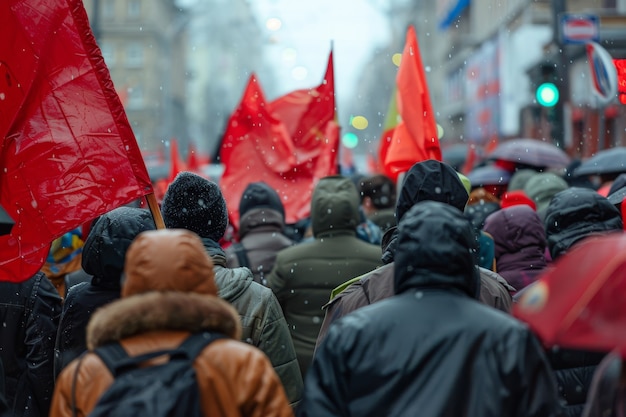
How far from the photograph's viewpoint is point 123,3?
254 ft

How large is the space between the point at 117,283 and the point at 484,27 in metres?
44.0

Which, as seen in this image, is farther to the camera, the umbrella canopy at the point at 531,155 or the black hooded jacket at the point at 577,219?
the umbrella canopy at the point at 531,155

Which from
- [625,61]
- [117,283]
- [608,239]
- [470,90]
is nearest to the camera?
[608,239]

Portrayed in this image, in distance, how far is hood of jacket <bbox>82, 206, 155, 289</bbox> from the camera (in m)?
4.75

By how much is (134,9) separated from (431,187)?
249ft

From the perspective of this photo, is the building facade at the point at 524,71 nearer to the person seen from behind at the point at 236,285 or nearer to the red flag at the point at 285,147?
the red flag at the point at 285,147

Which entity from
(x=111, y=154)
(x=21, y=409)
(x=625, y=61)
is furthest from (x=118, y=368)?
(x=625, y=61)

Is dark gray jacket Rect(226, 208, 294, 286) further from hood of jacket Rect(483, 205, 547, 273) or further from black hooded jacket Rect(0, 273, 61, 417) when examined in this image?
black hooded jacket Rect(0, 273, 61, 417)

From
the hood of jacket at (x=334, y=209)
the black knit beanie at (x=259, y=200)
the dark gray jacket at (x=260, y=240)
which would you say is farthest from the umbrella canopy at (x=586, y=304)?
the black knit beanie at (x=259, y=200)

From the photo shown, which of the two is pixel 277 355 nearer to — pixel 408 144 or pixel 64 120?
pixel 64 120

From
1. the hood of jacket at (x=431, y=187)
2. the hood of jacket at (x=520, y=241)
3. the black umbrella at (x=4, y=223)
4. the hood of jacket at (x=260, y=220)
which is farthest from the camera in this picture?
the hood of jacket at (x=260, y=220)

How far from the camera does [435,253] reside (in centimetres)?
355

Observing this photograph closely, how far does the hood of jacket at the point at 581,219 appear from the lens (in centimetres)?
543

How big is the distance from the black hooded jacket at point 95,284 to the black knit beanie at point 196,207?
0.30m
